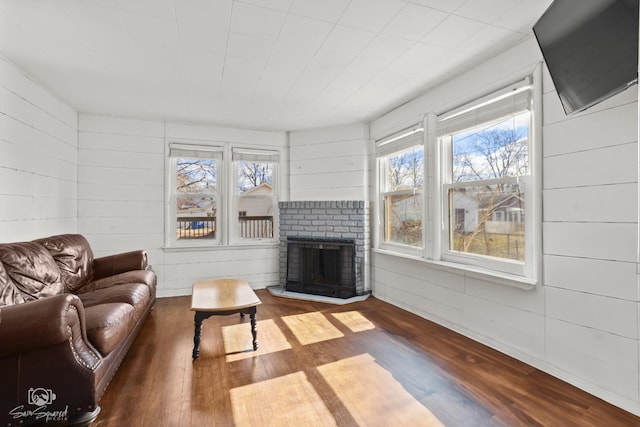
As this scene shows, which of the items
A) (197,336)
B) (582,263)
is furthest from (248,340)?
(582,263)

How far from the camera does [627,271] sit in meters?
1.77

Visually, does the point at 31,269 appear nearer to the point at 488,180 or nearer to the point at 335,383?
the point at 335,383

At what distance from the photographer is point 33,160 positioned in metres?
2.95

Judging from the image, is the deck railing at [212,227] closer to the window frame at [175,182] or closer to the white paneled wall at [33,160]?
the window frame at [175,182]

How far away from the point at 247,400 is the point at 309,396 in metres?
0.38

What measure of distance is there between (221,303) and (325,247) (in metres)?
2.08

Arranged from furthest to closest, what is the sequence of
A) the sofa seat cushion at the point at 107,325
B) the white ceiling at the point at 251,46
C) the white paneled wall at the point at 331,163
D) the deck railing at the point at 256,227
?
the deck railing at the point at 256,227
the white paneled wall at the point at 331,163
the white ceiling at the point at 251,46
the sofa seat cushion at the point at 107,325

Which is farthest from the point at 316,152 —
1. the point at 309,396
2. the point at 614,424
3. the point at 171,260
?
the point at 614,424

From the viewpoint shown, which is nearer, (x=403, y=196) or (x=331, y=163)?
(x=403, y=196)

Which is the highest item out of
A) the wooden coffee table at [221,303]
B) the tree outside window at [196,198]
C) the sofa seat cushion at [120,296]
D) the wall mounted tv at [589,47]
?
the wall mounted tv at [589,47]

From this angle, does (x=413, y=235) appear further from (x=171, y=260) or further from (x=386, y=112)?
(x=171, y=260)

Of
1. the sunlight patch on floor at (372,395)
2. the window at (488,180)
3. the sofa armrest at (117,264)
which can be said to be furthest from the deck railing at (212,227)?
the sunlight patch on floor at (372,395)

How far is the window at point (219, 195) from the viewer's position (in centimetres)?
441

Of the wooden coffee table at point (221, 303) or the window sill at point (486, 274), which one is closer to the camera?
the window sill at point (486, 274)
